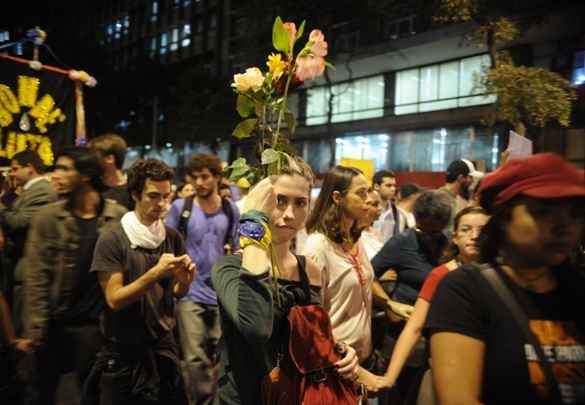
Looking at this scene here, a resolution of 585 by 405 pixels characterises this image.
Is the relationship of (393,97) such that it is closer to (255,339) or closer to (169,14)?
(255,339)

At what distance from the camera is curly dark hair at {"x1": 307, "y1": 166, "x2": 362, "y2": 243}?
3707 mm

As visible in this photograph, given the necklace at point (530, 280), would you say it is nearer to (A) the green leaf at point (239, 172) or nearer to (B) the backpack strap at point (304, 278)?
(B) the backpack strap at point (304, 278)

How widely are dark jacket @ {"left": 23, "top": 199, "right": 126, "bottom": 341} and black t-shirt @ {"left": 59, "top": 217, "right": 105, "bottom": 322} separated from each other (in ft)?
0.09

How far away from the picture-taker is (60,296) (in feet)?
12.0

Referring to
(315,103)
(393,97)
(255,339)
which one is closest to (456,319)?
(255,339)

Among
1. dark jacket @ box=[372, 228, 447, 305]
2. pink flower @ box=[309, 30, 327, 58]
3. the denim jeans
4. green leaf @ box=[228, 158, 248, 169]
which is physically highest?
pink flower @ box=[309, 30, 327, 58]

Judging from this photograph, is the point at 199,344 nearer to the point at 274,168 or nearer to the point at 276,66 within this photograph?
the point at 274,168

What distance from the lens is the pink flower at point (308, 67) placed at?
2.89m

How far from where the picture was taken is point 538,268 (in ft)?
6.29

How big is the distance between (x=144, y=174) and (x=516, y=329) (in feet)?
8.93

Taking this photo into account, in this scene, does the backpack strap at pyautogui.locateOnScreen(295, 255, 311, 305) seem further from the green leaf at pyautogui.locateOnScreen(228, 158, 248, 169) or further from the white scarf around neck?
the white scarf around neck

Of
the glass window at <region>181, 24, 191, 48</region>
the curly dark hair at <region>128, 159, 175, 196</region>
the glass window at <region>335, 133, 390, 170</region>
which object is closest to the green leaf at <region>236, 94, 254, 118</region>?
the curly dark hair at <region>128, 159, 175, 196</region>

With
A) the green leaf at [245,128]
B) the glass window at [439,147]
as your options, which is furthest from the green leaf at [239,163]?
the glass window at [439,147]

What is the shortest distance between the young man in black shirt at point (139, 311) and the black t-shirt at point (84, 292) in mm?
125
